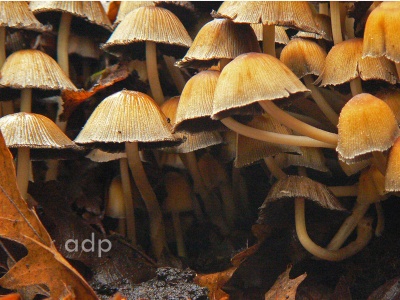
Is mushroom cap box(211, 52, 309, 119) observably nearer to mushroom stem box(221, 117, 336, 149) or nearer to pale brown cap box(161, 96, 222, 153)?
mushroom stem box(221, 117, 336, 149)

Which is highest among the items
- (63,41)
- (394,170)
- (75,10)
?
(75,10)

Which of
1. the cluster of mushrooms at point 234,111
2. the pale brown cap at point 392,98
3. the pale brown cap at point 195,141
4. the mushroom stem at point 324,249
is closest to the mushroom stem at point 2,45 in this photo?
the cluster of mushrooms at point 234,111

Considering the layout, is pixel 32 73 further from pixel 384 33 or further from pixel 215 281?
pixel 384 33

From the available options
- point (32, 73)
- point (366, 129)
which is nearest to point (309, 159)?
point (366, 129)

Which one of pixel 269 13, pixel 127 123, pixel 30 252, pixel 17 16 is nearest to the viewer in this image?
pixel 30 252

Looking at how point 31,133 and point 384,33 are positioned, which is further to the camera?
point 31,133

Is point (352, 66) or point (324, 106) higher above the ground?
point (352, 66)

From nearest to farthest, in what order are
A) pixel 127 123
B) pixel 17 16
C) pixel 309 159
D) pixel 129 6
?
pixel 127 123
pixel 309 159
pixel 17 16
pixel 129 6
